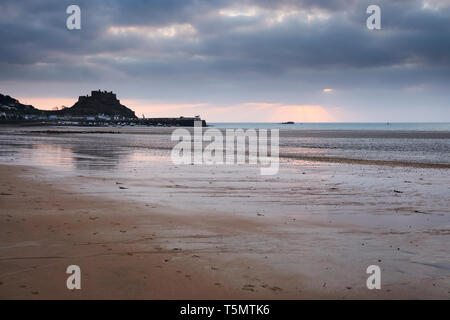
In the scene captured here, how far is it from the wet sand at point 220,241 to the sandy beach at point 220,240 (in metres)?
0.03

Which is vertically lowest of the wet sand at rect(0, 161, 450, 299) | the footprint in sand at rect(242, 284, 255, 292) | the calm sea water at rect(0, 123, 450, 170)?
the footprint in sand at rect(242, 284, 255, 292)

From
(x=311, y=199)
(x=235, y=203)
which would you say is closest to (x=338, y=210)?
(x=311, y=199)

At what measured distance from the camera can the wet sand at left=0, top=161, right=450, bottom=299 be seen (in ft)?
16.6

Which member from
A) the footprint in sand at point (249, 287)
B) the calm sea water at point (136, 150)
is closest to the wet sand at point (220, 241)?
the footprint in sand at point (249, 287)

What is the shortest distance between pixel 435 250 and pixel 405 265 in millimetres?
1127

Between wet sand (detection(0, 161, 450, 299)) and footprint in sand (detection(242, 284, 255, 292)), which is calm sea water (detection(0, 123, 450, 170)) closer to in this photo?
wet sand (detection(0, 161, 450, 299))

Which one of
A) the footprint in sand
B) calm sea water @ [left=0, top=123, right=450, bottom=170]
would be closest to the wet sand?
the footprint in sand

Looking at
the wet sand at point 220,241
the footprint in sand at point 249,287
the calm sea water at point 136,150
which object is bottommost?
the footprint in sand at point 249,287

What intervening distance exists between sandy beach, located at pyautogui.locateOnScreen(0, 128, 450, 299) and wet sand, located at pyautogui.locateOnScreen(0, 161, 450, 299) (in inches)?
1.0

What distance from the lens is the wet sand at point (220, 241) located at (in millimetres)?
5055

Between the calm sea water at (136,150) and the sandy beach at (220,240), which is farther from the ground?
the calm sea water at (136,150)

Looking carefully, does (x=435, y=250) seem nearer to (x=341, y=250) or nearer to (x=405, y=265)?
(x=405, y=265)

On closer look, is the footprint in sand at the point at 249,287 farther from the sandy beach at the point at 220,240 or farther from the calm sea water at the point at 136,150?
the calm sea water at the point at 136,150

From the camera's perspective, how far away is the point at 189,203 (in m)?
10.4
